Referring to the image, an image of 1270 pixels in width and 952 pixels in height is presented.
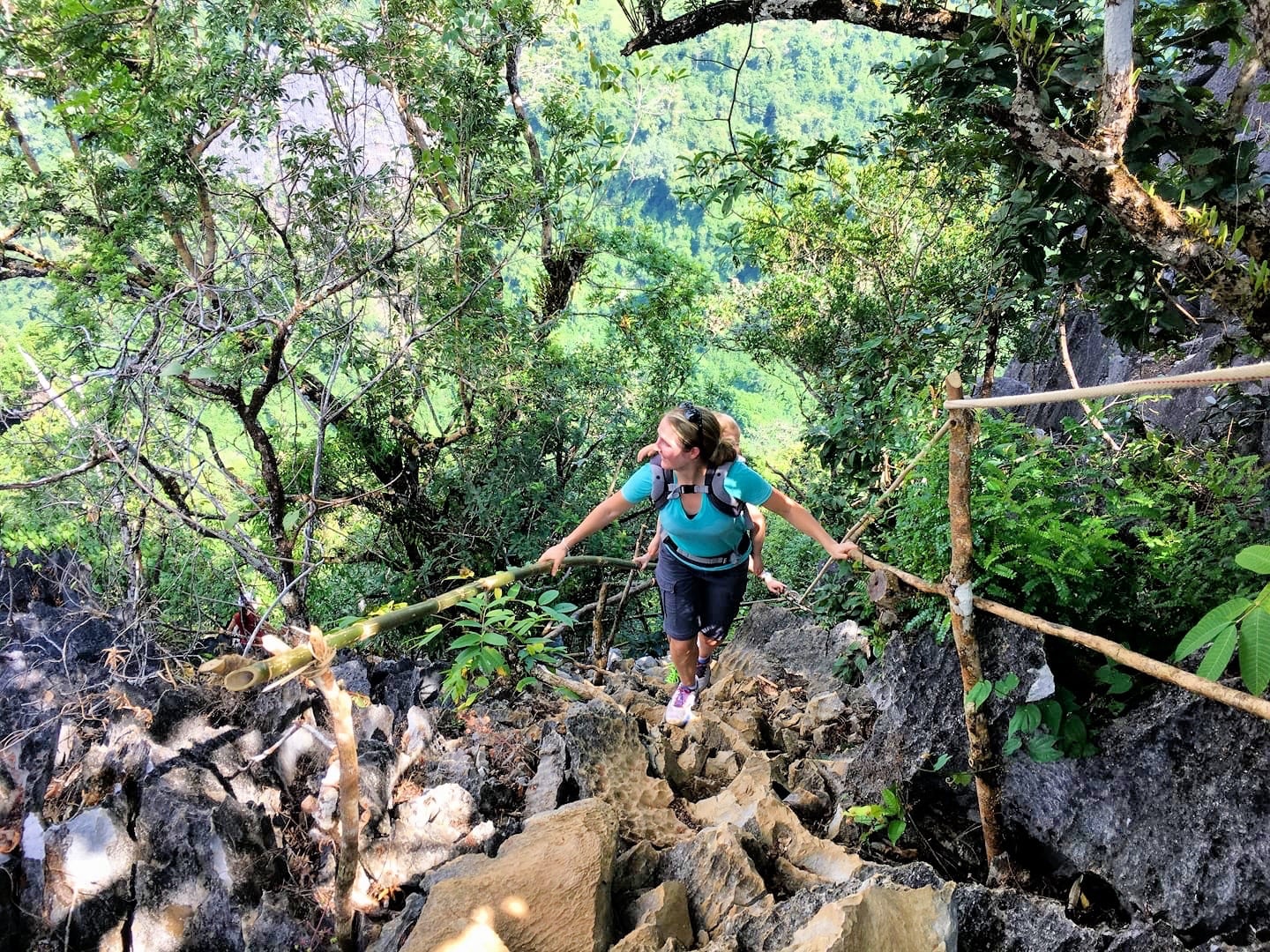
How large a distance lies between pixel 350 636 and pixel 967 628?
6.32ft

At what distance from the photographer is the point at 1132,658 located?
1996 mm

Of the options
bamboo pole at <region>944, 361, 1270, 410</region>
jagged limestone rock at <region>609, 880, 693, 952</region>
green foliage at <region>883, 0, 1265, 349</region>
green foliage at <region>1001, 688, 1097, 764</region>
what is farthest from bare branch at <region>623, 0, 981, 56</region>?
jagged limestone rock at <region>609, 880, 693, 952</region>

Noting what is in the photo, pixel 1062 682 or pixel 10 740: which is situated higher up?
pixel 10 740

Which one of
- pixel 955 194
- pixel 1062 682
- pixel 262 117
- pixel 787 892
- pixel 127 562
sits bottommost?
pixel 787 892

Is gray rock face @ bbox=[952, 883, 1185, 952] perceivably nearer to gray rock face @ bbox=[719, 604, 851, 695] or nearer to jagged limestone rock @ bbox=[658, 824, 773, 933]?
jagged limestone rock @ bbox=[658, 824, 773, 933]

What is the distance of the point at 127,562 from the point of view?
4551mm

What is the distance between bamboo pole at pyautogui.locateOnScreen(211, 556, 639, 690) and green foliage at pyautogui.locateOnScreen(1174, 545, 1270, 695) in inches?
81.0

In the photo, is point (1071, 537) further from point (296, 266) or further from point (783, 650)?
point (296, 266)

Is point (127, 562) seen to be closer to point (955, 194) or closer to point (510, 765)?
point (510, 765)

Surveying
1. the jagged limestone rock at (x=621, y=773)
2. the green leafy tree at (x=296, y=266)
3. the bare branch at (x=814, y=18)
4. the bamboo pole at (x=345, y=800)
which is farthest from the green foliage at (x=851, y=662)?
the green leafy tree at (x=296, y=266)

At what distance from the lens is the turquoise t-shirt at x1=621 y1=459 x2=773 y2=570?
3434mm

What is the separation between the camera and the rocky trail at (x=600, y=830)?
209 cm

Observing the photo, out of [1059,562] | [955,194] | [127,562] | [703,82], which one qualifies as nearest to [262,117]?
[127,562]

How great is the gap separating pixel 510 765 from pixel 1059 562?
7.78 ft
